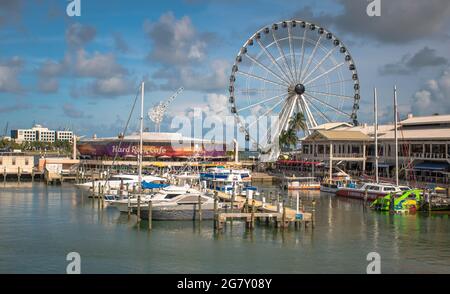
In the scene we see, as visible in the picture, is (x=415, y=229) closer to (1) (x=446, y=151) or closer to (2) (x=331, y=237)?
(2) (x=331, y=237)

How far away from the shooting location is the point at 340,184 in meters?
81.3

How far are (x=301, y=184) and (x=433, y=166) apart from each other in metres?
19.3

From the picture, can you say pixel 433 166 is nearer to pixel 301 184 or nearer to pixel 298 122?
pixel 301 184

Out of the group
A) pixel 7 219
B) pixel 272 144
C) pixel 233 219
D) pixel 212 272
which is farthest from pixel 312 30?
pixel 212 272

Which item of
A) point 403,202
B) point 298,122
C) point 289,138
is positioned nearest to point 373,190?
point 403,202

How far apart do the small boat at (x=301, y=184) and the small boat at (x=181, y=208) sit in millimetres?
37083

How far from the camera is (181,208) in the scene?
5044cm

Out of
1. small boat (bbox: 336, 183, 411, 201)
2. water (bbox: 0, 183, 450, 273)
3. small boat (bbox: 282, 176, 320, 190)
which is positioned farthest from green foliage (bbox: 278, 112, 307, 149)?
water (bbox: 0, 183, 450, 273)

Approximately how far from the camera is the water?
35.3 m

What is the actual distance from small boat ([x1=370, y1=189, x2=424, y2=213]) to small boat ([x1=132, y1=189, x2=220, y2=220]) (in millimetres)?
19814

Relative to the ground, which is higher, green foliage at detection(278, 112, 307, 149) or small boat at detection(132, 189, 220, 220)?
green foliage at detection(278, 112, 307, 149)

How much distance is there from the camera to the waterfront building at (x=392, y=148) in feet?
267

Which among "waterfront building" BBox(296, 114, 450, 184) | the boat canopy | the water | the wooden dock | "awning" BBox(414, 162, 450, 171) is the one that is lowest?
the water

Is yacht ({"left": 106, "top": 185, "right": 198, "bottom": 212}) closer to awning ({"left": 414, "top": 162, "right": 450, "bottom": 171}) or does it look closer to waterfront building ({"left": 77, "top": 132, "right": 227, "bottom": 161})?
awning ({"left": 414, "top": 162, "right": 450, "bottom": 171})
